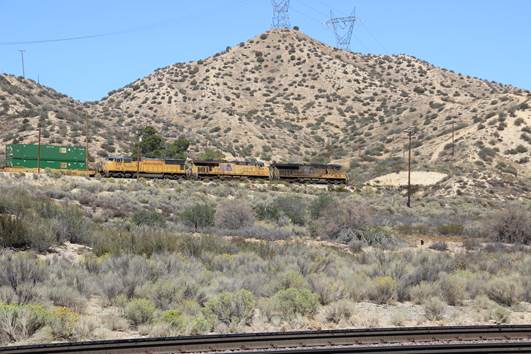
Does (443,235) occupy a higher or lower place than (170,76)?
lower

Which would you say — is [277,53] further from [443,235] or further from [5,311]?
[5,311]

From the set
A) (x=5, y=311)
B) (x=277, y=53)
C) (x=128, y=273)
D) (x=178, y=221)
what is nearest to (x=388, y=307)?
(x=128, y=273)

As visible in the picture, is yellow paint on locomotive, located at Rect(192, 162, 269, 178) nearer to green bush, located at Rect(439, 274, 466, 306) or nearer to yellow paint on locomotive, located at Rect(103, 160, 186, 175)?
yellow paint on locomotive, located at Rect(103, 160, 186, 175)

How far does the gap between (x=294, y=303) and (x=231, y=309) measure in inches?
70.5

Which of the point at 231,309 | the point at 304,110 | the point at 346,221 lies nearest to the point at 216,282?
the point at 231,309

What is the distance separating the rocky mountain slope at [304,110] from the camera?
300 ft

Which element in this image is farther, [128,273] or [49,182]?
[49,182]

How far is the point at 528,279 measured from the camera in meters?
21.0

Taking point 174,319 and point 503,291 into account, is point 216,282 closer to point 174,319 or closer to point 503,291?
point 174,319

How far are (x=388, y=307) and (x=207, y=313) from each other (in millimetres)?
5758

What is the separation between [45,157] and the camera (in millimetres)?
69438

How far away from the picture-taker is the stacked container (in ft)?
221

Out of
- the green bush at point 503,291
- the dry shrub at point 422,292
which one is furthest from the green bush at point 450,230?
the dry shrub at point 422,292

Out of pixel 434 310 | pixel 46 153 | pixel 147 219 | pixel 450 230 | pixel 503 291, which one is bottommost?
pixel 450 230
